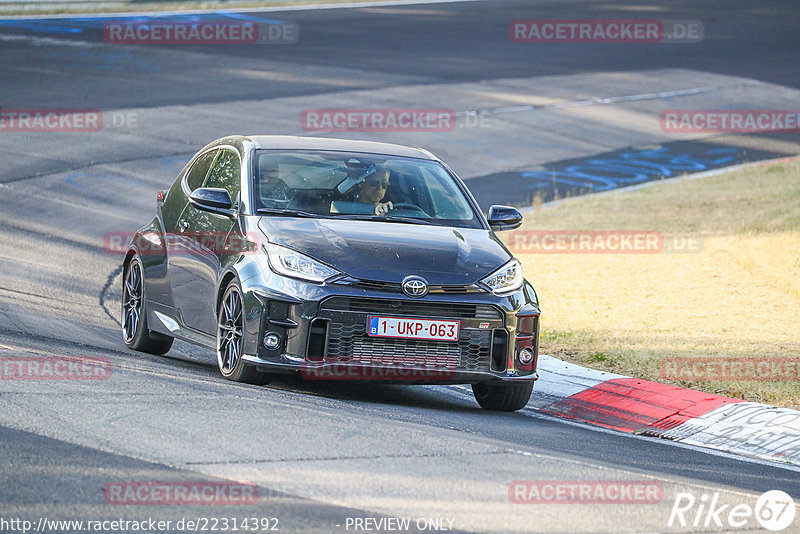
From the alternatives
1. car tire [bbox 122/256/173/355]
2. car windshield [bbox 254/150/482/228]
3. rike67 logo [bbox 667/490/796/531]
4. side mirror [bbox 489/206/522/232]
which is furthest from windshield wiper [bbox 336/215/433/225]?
rike67 logo [bbox 667/490/796/531]

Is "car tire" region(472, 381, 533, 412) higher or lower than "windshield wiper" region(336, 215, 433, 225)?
lower

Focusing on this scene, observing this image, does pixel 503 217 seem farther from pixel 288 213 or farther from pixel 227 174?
pixel 227 174

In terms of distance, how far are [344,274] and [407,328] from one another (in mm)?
520

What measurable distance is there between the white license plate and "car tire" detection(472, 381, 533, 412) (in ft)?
2.71

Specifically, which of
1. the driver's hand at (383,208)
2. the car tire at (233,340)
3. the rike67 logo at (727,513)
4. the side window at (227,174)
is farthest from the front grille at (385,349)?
the rike67 logo at (727,513)

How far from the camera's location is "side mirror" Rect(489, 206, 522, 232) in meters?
9.55

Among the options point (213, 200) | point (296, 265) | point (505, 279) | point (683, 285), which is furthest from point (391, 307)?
point (683, 285)

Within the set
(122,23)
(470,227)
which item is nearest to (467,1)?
(122,23)

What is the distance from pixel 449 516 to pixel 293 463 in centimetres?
95

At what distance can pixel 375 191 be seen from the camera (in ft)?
30.8

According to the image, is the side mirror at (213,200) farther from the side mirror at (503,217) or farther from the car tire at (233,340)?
the side mirror at (503,217)

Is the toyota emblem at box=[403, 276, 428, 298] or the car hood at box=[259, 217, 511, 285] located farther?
the car hood at box=[259, 217, 511, 285]

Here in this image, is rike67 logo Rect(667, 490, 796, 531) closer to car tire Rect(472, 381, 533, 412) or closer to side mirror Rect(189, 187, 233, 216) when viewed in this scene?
car tire Rect(472, 381, 533, 412)

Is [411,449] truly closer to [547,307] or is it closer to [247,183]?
[247,183]
